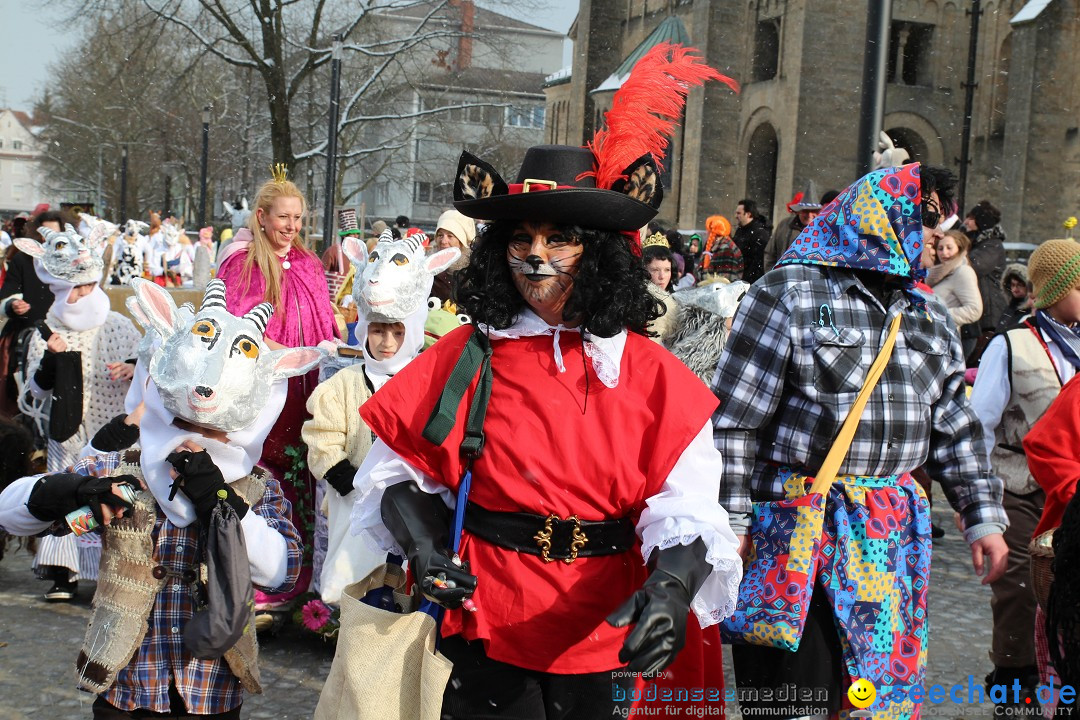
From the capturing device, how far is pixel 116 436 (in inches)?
190

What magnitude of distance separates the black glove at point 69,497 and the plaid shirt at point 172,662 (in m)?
0.19

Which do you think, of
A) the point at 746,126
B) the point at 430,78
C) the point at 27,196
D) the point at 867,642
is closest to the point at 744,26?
the point at 746,126

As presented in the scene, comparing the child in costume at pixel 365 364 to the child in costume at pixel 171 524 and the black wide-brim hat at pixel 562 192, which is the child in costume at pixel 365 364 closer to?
the child in costume at pixel 171 524

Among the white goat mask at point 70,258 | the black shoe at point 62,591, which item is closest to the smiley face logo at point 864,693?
the black shoe at point 62,591

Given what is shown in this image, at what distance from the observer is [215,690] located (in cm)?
374

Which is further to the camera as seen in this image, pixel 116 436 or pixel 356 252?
pixel 356 252

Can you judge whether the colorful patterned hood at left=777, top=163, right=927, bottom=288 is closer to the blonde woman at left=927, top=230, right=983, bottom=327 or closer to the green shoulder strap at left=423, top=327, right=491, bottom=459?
the green shoulder strap at left=423, top=327, right=491, bottom=459

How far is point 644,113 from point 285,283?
3.96 m

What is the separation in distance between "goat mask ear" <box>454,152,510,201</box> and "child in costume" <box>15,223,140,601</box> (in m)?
4.35

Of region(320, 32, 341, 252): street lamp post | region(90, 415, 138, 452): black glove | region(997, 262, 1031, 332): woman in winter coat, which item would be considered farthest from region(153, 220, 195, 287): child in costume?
region(90, 415, 138, 452): black glove

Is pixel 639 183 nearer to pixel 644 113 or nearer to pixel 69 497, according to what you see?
pixel 644 113

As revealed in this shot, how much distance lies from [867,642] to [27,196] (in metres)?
164

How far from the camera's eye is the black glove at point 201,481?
11.7 ft

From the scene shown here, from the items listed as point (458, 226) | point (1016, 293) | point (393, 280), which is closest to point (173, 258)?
point (458, 226)
